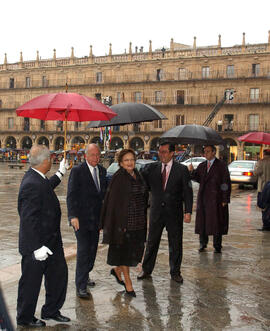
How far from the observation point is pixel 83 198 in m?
4.94

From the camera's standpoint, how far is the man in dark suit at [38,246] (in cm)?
377

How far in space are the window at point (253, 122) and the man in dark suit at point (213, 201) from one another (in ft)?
124

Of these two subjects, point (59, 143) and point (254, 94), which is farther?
point (59, 143)

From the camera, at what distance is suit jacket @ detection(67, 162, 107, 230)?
488 cm

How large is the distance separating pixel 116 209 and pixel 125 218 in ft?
0.44

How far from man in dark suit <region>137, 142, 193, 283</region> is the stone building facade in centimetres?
3599

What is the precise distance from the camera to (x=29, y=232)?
375cm

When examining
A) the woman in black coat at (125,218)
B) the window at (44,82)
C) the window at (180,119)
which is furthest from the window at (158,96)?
the woman in black coat at (125,218)

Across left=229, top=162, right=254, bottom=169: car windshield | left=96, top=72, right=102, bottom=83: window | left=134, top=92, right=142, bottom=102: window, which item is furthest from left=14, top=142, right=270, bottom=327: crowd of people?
left=96, top=72, right=102, bottom=83: window

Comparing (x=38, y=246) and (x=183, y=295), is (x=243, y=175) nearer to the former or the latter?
(x=183, y=295)

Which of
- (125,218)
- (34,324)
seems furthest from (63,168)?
(34,324)

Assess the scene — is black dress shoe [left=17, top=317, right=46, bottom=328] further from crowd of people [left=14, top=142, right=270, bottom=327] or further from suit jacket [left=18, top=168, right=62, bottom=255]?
suit jacket [left=18, top=168, right=62, bottom=255]

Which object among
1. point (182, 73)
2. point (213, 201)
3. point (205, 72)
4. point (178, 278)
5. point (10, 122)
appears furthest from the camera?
point (10, 122)

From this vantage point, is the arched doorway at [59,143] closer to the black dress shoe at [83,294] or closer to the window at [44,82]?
the window at [44,82]
